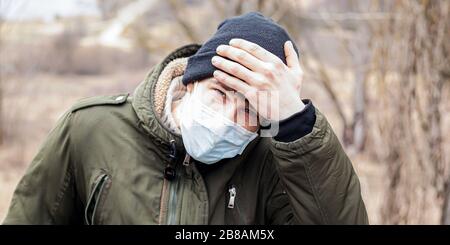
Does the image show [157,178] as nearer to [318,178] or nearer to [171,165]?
[171,165]

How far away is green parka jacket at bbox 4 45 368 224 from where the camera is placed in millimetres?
1668

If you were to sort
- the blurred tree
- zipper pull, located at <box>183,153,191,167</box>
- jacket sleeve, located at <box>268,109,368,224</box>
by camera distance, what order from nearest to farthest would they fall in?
jacket sleeve, located at <box>268,109,368,224</box>
zipper pull, located at <box>183,153,191,167</box>
the blurred tree

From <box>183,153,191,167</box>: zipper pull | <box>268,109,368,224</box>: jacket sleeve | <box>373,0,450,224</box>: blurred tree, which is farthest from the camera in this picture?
<box>373,0,450,224</box>: blurred tree

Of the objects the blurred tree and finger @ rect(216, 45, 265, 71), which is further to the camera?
Answer: the blurred tree

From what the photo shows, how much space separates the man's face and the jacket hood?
0.43 ft

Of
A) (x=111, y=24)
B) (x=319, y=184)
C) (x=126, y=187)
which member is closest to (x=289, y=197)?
(x=319, y=184)

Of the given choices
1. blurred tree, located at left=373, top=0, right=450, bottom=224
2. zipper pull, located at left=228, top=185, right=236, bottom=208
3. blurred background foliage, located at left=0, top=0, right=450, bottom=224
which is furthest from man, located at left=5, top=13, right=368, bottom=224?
blurred tree, located at left=373, top=0, right=450, bottom=224

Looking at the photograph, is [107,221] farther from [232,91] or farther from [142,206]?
[232,91]

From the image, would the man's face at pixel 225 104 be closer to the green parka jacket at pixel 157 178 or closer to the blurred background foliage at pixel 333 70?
the green parka jacket at pixel 157 178

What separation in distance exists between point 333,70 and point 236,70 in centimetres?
1097

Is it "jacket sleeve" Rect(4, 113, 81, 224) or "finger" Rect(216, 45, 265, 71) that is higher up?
"finger" Rect(216, 45, 265, 71)

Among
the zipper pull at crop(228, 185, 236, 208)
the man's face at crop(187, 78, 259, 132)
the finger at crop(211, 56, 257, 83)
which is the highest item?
the finger at crop(211, 56, 257, 83)

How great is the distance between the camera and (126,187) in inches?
66.2

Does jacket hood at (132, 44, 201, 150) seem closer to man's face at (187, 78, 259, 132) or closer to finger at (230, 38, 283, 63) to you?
man's face at (187, 78, 259, 132)
